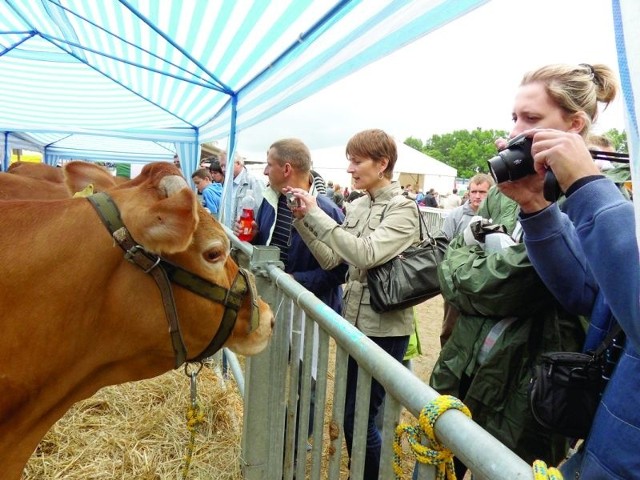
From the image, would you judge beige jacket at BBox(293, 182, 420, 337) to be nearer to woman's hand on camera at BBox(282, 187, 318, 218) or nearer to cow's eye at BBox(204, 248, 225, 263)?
woman's hand on camera at BBox(282, 187, 318, 218)

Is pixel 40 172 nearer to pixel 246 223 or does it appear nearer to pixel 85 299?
pixel 246 223

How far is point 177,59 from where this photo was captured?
18.5 feet

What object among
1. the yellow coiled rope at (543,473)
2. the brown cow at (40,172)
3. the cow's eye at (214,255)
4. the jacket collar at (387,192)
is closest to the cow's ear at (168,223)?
the cow's eye at (214,255)

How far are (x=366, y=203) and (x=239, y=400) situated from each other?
1.75 m

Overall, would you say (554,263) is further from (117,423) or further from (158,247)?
(117,423)

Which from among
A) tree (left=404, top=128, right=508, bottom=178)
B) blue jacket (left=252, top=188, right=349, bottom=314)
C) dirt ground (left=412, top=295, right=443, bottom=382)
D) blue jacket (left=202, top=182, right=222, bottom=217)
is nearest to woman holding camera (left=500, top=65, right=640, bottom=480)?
blue jacket (left=252, top=188, right=349, bottom=314)

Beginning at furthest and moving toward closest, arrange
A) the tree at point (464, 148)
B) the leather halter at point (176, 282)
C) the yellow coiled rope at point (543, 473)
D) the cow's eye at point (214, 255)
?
1. the tree at point (464, 148)
2. the cow's eye at point (214, 255)
3. the leather halter at point (176, 282)
4. the yellow coiled rope at point (543, 473)

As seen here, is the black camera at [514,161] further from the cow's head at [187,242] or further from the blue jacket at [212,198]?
the blue jacket at [212,198]

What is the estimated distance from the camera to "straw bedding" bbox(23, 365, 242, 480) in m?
2.53

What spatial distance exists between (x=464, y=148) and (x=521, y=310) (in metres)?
80.9

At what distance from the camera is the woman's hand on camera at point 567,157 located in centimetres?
105

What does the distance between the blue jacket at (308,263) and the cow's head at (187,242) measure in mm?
871

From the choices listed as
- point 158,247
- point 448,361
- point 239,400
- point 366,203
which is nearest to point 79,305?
point 158,247

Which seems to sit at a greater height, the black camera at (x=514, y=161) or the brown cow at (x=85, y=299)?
the black camera at (x=514, y=161)
